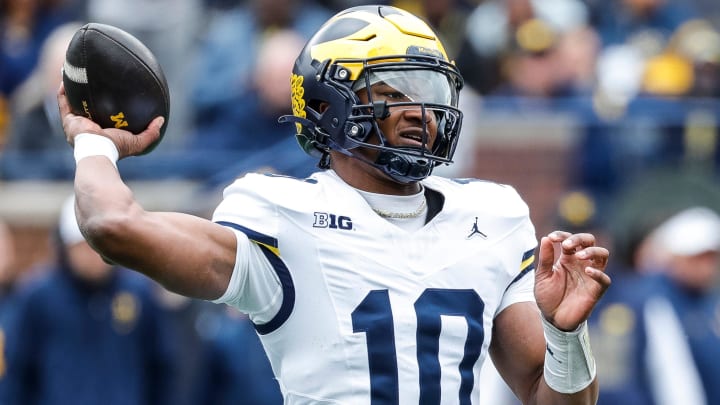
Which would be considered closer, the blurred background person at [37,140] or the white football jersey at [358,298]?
the white football jersey at [358,298]

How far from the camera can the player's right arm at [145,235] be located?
125 inches

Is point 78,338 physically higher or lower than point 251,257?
lower

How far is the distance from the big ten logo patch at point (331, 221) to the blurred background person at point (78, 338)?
128 inches

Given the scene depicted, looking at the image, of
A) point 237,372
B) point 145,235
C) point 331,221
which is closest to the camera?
point 145,235

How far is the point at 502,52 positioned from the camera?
951cm

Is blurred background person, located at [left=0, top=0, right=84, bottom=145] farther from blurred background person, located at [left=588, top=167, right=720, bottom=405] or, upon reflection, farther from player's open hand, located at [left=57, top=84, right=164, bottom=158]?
player's open hand, located at [left=57, top=84, right=164, bottom=158]

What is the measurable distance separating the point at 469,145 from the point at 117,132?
5.33m

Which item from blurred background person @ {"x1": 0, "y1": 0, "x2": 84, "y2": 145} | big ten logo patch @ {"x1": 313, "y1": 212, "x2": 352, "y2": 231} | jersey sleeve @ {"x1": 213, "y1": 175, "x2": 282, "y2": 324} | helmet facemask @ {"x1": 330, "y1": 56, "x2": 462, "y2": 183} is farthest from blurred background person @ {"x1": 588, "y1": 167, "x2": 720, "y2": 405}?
blurred background person @ {"x1": 0, "y1": 0, "x2": 84, "y2": 145}

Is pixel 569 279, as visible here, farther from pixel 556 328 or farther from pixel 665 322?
pixel 665 322

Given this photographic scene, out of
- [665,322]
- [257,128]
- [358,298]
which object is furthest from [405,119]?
[257,128]

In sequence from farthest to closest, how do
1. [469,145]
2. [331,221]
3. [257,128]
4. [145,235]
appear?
[469,145], [257,128], [331,221], [145,235]

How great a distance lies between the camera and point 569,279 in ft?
11.4

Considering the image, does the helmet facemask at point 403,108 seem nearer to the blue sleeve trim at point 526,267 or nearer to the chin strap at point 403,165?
the chin strap at point 403,165

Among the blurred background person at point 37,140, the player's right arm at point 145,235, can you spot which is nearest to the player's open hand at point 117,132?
the player's right arm at point 145,235
